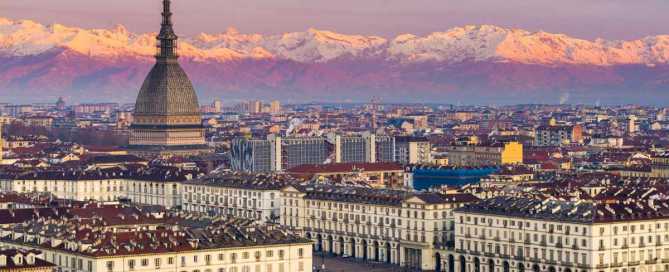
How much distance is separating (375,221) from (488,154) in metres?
76.6

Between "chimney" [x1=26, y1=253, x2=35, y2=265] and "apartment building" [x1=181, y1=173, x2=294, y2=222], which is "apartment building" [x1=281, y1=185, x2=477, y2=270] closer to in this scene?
"apartment building" [x1=181, y1=173, x2=294, y2=222]

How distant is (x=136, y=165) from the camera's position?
17062 cm

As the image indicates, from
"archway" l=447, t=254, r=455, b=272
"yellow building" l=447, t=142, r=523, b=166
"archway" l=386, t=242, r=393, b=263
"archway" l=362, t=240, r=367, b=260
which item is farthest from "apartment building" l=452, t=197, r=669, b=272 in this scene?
"yellow building" l=447, t=142, r=523, b=166

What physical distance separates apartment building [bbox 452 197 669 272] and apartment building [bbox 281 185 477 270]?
16.5 ft

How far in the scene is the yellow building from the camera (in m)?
188

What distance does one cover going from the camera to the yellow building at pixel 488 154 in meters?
188

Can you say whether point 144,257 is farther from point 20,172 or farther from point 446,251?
point 20,172

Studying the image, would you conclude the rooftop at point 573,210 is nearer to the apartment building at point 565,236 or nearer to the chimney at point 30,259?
the apartment building at point 565,236

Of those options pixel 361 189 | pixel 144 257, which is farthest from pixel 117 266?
pixel 361 189

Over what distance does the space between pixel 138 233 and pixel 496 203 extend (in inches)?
971

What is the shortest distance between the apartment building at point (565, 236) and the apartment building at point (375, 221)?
502 cm

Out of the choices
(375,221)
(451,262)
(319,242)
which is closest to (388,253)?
(375,221)

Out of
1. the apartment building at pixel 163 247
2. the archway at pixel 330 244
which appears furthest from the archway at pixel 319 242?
the apartment building at pixel 163 247

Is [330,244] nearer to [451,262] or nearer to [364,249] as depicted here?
[364,249]
